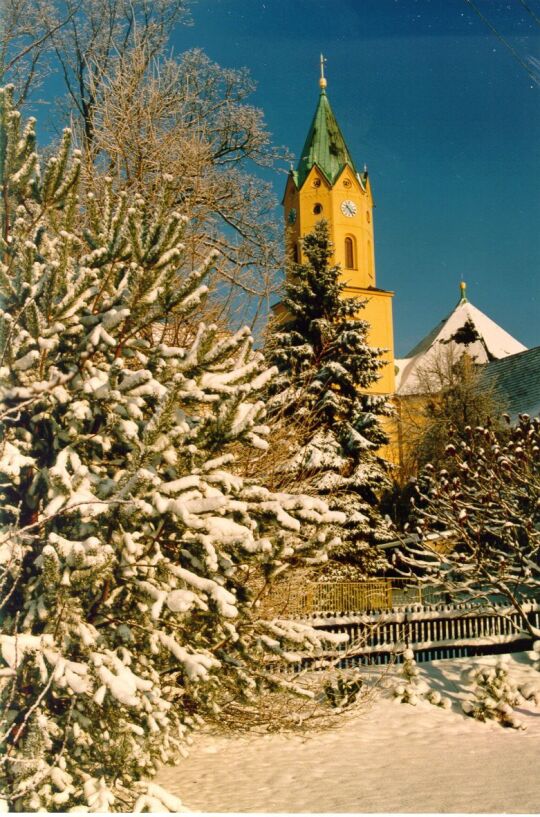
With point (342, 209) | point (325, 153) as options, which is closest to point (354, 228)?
point (342, 209)

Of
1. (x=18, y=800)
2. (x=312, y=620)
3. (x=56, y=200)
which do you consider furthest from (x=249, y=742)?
(x=56, y=200)

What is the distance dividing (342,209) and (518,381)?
12.9m

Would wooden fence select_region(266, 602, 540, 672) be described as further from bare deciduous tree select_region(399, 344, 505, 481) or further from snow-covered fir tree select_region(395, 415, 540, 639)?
bare deciduous tree select_region(399, 344, 505, 481)

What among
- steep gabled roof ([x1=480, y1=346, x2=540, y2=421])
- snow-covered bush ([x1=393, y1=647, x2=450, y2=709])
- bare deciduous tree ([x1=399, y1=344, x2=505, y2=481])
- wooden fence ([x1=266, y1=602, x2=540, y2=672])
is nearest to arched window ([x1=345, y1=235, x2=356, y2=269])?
bare deciduous tree ([x1=399, y1=344, x2=505, y2=481])

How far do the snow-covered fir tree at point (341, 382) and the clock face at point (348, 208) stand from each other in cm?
1891

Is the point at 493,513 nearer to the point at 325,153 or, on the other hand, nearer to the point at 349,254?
the point at 349,254

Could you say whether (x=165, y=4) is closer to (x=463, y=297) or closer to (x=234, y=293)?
(x=234, y=293)

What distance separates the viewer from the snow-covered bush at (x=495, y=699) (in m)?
9.62

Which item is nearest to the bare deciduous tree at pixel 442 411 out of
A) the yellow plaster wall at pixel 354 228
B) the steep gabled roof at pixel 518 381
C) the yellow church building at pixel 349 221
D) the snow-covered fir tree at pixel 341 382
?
the steep gabled roof at pixel 518 381

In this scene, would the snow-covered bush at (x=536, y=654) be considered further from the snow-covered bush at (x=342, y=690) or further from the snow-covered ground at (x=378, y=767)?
the snow-covered bush at (x=342, y=690)

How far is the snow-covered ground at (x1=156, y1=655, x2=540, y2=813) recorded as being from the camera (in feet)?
21.4

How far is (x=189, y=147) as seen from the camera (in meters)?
12.7

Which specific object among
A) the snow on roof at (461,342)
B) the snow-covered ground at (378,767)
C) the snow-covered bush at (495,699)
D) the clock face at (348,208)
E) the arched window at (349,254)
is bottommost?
the snow-covered ground at (378,767)

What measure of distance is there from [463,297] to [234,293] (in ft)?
119
